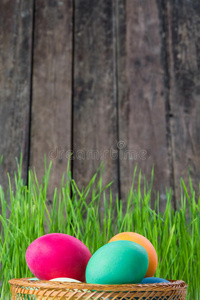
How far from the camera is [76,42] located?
1.37 metres

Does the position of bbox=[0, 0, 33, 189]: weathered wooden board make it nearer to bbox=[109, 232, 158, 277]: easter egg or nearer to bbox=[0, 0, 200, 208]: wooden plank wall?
bbox=[0, 0, 200, 208]: wooden plank wall

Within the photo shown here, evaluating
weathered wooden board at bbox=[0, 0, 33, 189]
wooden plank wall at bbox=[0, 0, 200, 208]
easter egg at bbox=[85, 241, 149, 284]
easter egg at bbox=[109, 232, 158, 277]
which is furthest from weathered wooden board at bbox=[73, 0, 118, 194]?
easter egg at bbox=[85, 241, 149, 284]

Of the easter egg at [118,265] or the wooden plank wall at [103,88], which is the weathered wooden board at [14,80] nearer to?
the wooden plank wall at [103,88]

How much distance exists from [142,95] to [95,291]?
0.97 meters

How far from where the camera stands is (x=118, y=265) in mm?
490

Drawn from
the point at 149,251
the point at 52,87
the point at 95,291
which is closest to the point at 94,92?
the point at 52,87

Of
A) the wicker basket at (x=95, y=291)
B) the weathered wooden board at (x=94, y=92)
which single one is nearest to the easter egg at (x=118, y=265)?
the wicker basket at (x=95, y=291)

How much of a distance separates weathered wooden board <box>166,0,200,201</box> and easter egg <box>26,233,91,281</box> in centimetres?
74

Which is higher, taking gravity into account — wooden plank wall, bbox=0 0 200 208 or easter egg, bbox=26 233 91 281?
wooden plank wall, bbox=0 0 200 208

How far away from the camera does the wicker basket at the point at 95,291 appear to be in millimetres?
455

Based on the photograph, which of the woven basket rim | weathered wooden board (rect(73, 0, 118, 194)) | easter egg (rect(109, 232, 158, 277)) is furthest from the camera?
weathered wooden board (rect(73, 0, 118, 194))

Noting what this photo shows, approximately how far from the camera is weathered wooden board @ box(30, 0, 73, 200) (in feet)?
4.21

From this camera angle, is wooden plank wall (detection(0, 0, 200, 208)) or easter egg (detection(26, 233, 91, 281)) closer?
easter egg (detection(26, 233, 91, 281))

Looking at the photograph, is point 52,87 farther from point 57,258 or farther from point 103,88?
point 57,258
